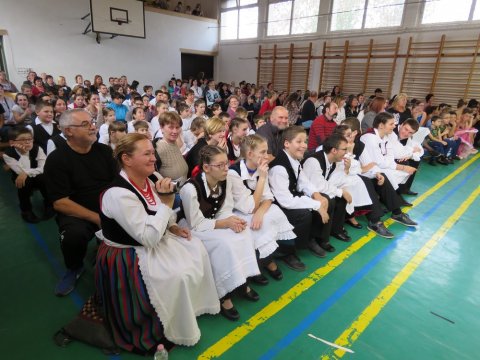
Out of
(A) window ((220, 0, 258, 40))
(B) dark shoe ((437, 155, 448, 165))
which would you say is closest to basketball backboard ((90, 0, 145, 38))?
(A) window ((220, 0, 258, 40))

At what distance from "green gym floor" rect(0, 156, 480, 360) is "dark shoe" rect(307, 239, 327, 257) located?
86 millimetres

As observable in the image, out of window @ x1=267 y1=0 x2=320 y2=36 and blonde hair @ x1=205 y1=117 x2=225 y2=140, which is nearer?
blonde hair @ x1=205 y1=117 x2=225 y2=140

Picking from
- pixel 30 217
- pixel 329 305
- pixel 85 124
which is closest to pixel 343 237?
pixel 329 305

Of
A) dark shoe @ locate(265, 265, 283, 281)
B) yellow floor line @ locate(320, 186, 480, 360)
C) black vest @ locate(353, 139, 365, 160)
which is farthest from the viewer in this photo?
black vest @ locate(353, 139, 365, 160)

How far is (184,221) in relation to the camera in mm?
2443

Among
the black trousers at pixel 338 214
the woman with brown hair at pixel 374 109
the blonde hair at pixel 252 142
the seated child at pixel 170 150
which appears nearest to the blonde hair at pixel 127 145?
the blonde hair at pixel 252 142

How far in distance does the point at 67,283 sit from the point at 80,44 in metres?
12.3

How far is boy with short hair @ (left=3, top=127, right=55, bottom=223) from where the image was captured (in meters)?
3.60

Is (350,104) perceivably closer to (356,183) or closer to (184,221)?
(356,183)

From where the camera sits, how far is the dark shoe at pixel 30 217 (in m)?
3.57

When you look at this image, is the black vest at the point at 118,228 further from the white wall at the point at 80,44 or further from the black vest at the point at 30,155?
the white wall at the point at 80,44

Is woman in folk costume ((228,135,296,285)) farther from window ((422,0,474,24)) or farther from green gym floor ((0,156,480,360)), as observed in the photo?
window ((422,0,474,24))

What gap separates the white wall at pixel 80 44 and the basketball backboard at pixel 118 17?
1.10 m

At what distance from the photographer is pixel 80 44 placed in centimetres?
1182
